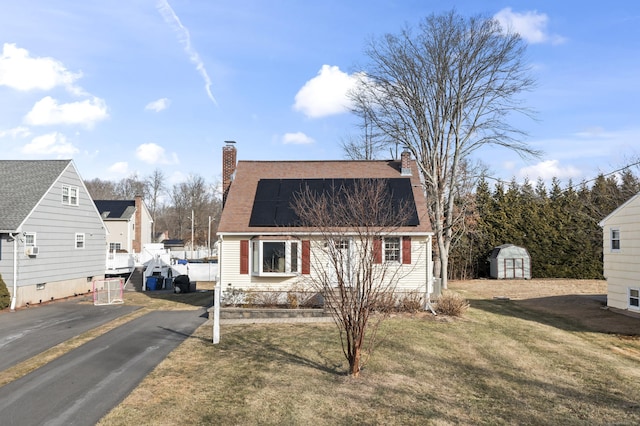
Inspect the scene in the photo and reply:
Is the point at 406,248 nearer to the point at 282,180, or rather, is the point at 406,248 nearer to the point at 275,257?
the point at 275,257

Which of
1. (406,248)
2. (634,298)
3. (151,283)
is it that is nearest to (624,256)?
(634,298)

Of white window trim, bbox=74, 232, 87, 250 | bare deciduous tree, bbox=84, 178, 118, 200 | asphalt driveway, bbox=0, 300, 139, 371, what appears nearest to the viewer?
asphalt driveway, bbox=0, 300, 139, 371

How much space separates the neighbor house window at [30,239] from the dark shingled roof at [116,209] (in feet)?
72.1

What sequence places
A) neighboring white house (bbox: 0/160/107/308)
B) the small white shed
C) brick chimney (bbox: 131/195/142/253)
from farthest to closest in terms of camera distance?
brick chimney (bbox: 131/195/142/253)
the small white shed
neighboring white house (bbox: 0/160/107/308)

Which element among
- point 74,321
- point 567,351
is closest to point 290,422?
point 567,351

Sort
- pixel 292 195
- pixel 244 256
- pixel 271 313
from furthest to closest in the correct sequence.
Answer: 1. pixel 292 195
2. pixel 244 256
3. pixel 271 313

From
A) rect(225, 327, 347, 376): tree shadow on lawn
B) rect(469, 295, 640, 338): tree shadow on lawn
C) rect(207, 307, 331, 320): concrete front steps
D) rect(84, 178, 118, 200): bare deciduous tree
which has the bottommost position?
rect(469, 295, 640, 338): tree shadow on lawn

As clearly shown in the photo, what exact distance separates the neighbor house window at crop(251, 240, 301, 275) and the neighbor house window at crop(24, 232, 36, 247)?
1065cm

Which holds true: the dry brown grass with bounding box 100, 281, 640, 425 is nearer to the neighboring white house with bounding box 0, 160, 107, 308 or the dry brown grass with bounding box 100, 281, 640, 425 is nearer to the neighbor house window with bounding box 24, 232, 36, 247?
the neighboring white house with bounding box 0, 160, 107, 308

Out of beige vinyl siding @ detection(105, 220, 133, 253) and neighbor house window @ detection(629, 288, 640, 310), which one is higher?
beige vinyl siding @ detection(105, 220, 133, 253)

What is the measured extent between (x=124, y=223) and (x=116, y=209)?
2.52 meters

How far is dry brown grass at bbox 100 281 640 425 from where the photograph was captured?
695 cm

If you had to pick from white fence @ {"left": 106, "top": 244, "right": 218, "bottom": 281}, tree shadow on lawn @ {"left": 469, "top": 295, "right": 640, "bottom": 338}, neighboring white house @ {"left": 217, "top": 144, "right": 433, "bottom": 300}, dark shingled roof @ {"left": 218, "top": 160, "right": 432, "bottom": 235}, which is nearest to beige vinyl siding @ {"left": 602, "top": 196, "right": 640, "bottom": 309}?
tree shadow on lawn @ {"left": 469, "top": 295, "right": 640, "bottom": 338}

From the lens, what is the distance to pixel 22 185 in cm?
2039
